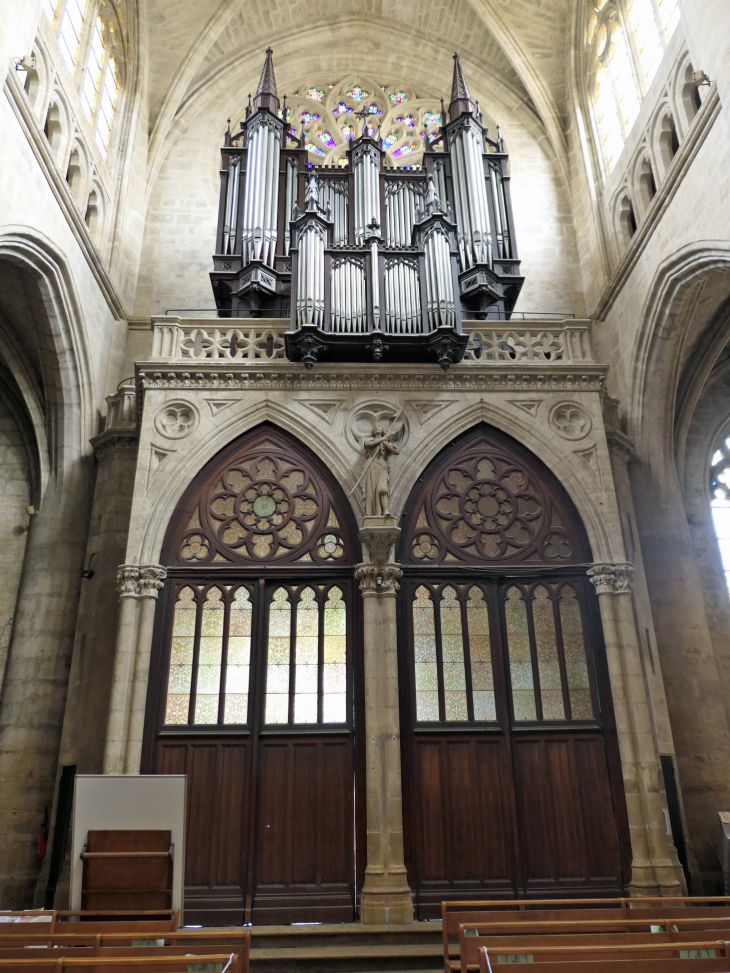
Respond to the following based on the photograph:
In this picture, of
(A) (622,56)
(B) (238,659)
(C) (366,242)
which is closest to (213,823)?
(B) (238,659)

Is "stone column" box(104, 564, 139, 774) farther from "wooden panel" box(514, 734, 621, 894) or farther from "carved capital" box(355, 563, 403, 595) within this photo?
"wooden panel" box(514, 734, 621, 894)

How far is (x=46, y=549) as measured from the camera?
37.8 feet

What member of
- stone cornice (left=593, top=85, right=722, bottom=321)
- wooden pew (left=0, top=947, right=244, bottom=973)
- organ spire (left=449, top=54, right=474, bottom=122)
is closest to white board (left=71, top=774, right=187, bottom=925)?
wooden pew (left=0, top=947, right=244, bottom=973)

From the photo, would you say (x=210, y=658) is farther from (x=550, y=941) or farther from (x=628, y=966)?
(x=628, y=966)

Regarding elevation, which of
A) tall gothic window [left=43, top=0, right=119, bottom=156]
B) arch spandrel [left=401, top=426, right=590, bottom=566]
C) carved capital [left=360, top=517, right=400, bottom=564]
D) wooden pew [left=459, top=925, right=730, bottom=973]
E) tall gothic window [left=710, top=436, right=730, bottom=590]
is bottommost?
wooden pew [left=459, top=925, right=730, bottom=973]

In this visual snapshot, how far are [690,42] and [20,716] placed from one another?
12924mm

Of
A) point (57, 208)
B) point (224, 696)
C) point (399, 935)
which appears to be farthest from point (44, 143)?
point (399, 935)

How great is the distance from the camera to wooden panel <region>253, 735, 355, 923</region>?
8625 mm

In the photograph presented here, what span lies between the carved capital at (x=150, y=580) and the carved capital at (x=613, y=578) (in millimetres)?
5549

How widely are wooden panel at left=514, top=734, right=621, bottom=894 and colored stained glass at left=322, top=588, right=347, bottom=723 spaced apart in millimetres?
2233

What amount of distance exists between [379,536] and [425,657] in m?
1.63

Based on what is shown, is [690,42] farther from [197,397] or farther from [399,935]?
[399,935]

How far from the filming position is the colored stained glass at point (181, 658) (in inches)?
369

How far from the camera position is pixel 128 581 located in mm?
9578
